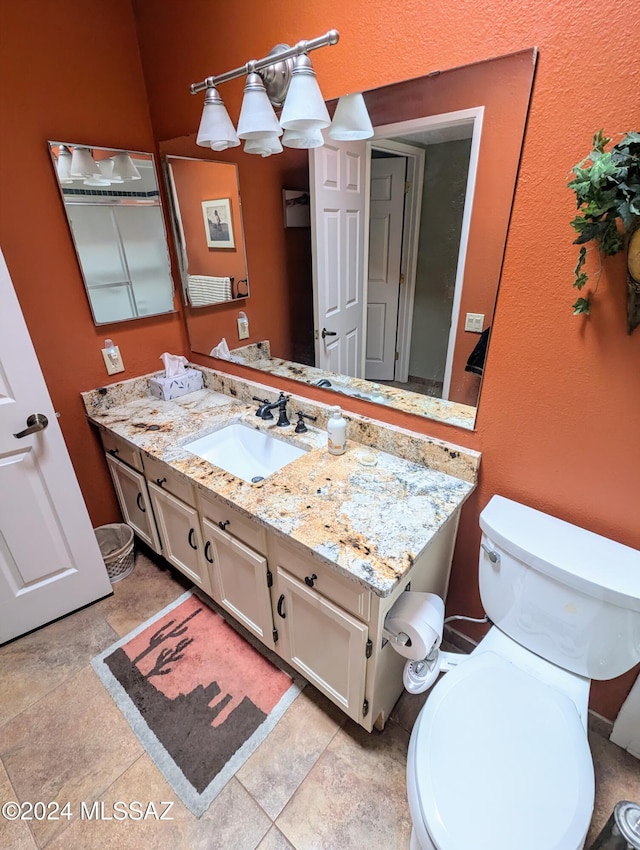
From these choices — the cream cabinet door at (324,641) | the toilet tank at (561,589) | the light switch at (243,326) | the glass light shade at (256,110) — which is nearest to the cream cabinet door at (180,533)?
the cream cabinet door at (324,641)

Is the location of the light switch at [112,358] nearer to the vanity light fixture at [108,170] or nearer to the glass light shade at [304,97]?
the vanity light fixture at [108,170]

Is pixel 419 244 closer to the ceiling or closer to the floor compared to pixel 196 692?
closer to the ceiling

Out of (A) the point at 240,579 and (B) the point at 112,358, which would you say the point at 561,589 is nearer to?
(A) the point at 240,579

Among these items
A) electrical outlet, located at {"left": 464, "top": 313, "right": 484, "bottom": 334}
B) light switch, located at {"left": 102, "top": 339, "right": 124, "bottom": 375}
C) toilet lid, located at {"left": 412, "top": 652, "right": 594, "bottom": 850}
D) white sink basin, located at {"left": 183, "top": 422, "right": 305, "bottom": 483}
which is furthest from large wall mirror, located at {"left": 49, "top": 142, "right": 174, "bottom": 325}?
toilet lid, located at {"left": 412, "top": 652, "right": 594, "bottom": 850}

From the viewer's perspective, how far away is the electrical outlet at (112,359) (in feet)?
6.04

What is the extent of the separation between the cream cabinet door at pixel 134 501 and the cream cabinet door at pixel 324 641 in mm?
806

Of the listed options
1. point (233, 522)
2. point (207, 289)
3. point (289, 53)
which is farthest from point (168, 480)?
point (289, 53)

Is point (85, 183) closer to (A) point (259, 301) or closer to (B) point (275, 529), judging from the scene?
(A) point (259, 301)

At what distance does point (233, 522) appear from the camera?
131 cm

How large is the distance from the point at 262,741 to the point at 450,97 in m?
1.99

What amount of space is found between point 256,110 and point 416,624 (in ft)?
4.75

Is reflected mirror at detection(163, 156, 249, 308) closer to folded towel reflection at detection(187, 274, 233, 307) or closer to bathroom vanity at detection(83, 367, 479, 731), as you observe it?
folded towel reflection at detection(187, 274, 233, 307)

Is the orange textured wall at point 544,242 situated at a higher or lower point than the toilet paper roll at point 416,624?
higher

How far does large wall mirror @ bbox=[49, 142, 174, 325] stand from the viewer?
1.56 meters
